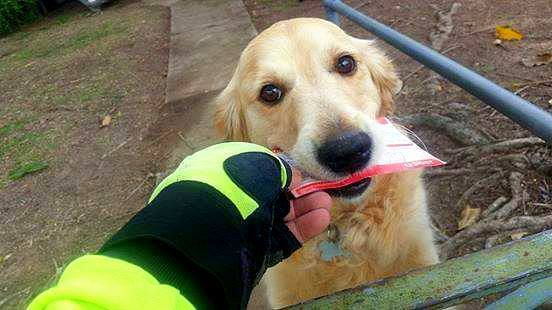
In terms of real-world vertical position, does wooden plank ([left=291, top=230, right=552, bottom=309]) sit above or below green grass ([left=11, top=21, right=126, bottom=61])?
above

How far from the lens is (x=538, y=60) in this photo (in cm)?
379

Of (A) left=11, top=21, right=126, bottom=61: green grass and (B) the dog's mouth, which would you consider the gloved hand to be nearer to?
(B) the dog's mouth

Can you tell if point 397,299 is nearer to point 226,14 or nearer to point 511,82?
point 511,82

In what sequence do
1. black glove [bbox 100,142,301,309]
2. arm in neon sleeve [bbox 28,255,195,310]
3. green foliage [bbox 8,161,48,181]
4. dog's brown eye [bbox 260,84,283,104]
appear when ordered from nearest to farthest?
1. arm in neon sleeve [bbox 28,255,195,310]
2. black glove [bbox 100,142,301,309]
3. dog's brown eye [bbox 260,84,283,104]
4. green foliage [bbox 8,161,48,181]

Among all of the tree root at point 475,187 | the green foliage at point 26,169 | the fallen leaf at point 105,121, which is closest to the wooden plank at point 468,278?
the tree root at point 475,187

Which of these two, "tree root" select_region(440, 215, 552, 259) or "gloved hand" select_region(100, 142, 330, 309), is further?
"tree root" select_region(440, 215, 552, 259)

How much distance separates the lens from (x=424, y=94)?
13.3 ft

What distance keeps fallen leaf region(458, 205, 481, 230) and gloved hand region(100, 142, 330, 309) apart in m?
1.77

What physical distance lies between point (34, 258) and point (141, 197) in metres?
0.92

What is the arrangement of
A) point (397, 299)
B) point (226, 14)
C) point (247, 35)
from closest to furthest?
point (397, 299)
point (247, 35)
point (226, 14)

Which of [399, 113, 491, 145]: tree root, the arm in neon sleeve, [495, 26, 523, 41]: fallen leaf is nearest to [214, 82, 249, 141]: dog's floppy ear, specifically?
[399, 113, 491, 145]: tree root

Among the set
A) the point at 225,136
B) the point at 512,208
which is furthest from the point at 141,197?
the point at 512,208

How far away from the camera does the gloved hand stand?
0.91 m

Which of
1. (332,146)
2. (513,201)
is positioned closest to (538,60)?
(513,201)
